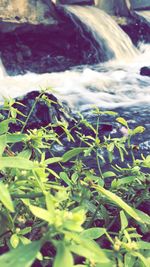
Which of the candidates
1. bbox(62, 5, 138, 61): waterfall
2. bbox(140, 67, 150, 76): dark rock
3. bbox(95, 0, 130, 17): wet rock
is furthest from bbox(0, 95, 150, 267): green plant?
bbox(95, 0, 130, 17): wet rock

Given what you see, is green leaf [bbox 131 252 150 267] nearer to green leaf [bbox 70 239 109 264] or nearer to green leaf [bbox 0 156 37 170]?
green leaf [bbox 70 239 109 264]

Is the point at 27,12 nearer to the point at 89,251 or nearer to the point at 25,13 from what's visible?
the point at 25,13

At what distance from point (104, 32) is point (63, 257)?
383 inches

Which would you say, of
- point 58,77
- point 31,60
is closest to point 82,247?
point 58,77

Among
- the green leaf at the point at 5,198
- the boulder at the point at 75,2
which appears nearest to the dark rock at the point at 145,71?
the boulder at the point at 75,2

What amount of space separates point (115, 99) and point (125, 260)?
20.0 ft

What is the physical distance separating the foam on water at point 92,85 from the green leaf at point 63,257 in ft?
17.8

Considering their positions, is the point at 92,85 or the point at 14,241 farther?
the point at 92,85

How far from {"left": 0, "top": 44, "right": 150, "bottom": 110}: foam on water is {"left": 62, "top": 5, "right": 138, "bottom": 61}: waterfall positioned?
0.36m

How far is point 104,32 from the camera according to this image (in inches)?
401

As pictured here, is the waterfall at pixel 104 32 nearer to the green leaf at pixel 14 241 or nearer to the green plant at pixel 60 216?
the green plant at pixel 60 216

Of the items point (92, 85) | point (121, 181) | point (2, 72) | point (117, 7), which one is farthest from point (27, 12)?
point (121, 181)

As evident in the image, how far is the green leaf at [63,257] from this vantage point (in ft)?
2.69

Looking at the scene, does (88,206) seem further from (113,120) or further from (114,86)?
(114,86)
